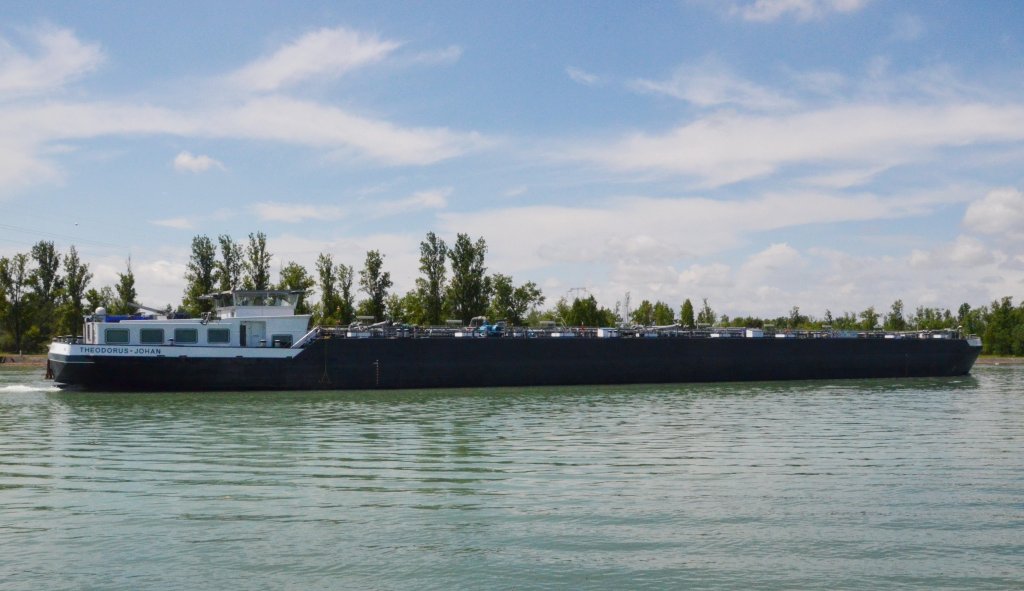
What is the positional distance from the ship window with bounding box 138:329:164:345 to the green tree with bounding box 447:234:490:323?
3904 cm

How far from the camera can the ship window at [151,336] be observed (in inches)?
1686

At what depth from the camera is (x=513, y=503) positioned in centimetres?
1381

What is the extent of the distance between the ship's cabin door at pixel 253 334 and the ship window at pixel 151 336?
4012mm

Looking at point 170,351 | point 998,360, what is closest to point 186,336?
point 170,351

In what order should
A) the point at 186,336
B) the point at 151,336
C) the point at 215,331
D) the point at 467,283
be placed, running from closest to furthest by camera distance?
the point at 151,336 → the point at 186,336 → the point at 215,331 → the point at 467,283

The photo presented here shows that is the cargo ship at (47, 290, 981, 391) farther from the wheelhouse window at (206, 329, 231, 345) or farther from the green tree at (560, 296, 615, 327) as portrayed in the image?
the green tree at (560, 296, 615, 327)

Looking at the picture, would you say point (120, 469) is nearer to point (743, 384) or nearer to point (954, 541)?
point (954, 541)

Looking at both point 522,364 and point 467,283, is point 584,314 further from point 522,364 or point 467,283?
point 522,364

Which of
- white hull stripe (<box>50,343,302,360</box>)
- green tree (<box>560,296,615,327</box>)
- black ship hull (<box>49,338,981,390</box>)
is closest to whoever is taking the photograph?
white hull stripe (<box>50,343,302,360</box>)

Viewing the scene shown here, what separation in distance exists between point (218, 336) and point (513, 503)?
34.4 m

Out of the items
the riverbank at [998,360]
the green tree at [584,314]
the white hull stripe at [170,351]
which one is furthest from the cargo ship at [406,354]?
the riverbank at [998,360]

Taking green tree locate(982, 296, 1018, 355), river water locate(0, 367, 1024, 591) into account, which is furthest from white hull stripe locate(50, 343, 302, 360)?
green tree locate(982, 296, 1018, 355)

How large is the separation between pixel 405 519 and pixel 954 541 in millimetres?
7898

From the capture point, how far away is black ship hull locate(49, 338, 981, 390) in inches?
1679
